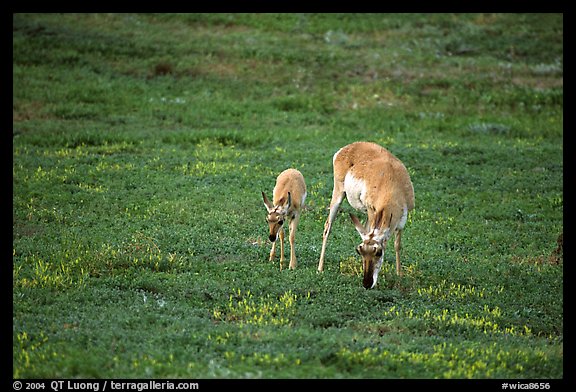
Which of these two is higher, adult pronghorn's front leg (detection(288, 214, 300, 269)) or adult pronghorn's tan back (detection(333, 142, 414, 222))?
adult pronghorn's tan back (detection(333, 142, 414, 222))

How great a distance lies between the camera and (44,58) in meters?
37.0

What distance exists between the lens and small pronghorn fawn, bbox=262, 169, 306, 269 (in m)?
15.6

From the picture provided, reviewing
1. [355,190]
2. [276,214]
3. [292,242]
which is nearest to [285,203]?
[276,214]

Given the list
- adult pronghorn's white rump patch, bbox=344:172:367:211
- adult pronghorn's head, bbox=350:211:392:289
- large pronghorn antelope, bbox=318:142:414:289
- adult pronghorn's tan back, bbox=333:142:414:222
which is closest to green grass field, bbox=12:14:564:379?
adult pronghorn's head, bbox=350:211:392:289

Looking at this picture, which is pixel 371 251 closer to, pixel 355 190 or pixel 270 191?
pixel 355 190

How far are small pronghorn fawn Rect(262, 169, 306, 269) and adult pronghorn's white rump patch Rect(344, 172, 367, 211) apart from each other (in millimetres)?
1297

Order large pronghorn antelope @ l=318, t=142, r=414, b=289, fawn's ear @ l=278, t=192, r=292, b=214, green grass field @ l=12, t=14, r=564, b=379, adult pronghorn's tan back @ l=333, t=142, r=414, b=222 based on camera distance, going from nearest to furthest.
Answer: green grass field @ l=12, t=14, r=564, b=379 < large pronghorn antelope @ l=318, t=142, r=414, b=289 < adult pronghorn's tan back @ l=333, t=142, r=414, b=222 < fawn's ear @ l=278, t=192, r=292, b=214

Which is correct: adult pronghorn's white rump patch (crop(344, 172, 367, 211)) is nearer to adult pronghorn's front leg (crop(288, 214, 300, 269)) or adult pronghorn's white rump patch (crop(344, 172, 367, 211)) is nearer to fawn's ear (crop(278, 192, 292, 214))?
fawn's ear (crop(278, 192, 292, 214))

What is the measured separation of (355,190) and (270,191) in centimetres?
696

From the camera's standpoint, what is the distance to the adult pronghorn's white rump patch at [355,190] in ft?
50.9

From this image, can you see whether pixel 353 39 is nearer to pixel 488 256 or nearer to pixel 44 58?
pixel 44 58

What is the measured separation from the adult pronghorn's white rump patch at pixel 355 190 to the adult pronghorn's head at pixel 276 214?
1299 millimetres

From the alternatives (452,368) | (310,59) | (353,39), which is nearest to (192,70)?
(310,59)

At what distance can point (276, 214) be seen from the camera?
15.7 m
